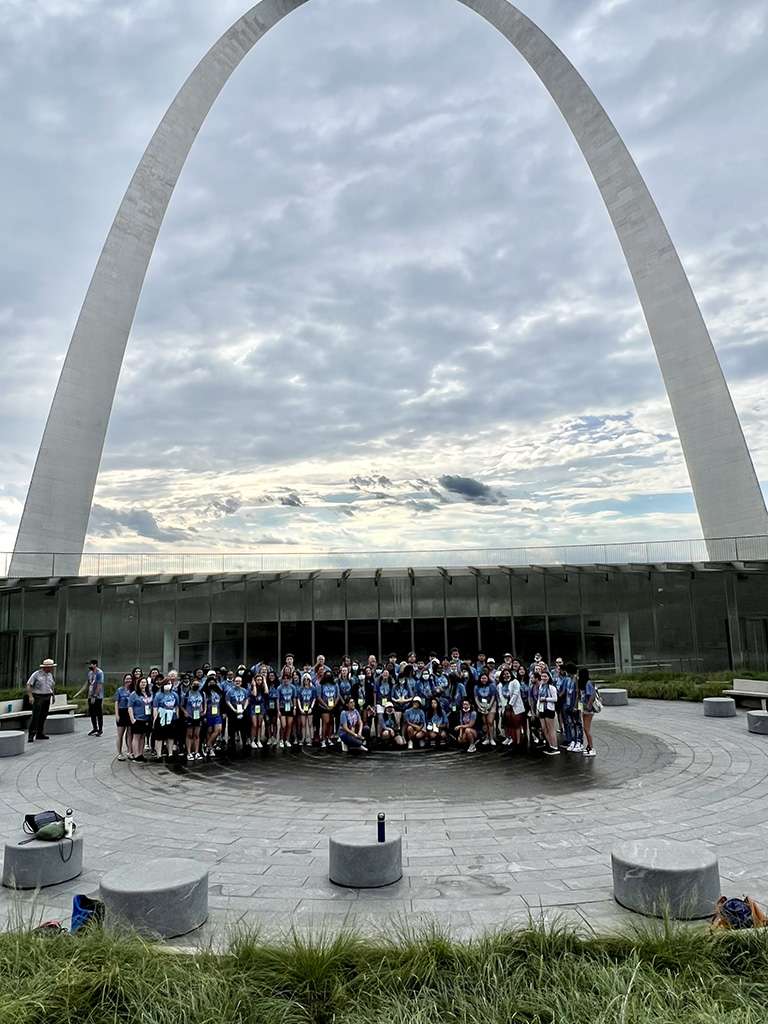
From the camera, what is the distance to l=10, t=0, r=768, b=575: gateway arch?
113 ft

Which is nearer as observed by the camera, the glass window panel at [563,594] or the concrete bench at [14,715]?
the concrete bench at [14,715]

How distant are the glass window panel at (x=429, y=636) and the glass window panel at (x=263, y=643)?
4.94 metres

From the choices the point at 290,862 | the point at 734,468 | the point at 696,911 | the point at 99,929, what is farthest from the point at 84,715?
the point at 734,468

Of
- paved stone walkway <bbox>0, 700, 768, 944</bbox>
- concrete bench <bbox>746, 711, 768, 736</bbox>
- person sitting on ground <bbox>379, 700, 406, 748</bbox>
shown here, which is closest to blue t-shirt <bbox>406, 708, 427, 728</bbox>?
person sitting on ground <bbox>379, 700, 406, 748</bbox>

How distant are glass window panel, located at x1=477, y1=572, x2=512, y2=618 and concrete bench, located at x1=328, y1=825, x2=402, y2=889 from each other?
21941mm

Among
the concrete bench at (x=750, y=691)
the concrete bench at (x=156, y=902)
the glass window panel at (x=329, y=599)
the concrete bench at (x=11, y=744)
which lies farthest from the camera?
the glass window panel at (x=329, y=599)

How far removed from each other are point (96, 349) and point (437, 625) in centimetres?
2196

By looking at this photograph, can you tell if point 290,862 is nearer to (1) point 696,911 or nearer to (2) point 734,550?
(1) point 696,911

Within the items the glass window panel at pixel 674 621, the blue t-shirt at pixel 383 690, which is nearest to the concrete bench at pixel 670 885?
the blue t-shirt at pixel 383 690

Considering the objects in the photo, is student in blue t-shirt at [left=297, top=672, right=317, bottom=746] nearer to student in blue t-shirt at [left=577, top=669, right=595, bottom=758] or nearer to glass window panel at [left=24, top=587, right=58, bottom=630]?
student in blue t-shirt at [left=577, top=669, right=595, bottom=758]

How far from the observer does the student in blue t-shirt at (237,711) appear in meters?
14.9

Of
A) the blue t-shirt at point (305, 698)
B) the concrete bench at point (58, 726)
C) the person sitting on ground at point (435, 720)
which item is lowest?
the concrete bench at point (58, 726)

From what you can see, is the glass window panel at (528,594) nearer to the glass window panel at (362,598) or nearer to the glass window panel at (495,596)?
the glass window panel at (495,596)

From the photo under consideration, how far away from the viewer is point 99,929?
18.6ft
